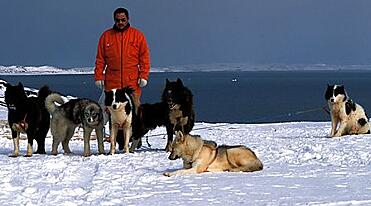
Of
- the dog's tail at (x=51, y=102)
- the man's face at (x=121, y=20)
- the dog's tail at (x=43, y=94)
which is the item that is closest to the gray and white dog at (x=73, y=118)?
the dog's tail at (x=51, y=102)

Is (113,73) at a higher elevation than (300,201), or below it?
higher

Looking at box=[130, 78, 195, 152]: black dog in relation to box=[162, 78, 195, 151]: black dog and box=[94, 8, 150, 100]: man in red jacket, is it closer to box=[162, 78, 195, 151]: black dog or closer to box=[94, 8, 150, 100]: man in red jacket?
box=[162, 78, 195, 151]: black dog

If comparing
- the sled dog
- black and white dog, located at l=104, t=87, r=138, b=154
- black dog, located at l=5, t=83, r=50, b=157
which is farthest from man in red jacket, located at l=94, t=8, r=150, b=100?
the sled dog

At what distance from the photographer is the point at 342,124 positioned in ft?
42.7

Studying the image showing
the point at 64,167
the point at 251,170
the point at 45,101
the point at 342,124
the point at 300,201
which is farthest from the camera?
the point at 342,124

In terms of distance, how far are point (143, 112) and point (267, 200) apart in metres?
4.73

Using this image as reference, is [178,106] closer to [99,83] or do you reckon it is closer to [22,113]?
[99,83]

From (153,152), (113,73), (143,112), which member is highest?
(113,73)

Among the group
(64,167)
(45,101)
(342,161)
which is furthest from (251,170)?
(45,101)

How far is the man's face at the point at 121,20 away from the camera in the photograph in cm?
1004

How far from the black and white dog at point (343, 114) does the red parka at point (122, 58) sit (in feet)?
14.4

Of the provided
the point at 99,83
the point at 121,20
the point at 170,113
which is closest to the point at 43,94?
the point at 99,83

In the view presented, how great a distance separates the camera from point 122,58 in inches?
404

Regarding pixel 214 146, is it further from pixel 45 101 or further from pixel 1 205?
pixel 45 101
